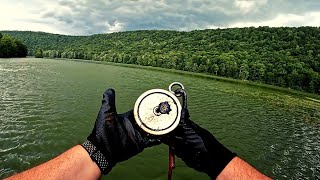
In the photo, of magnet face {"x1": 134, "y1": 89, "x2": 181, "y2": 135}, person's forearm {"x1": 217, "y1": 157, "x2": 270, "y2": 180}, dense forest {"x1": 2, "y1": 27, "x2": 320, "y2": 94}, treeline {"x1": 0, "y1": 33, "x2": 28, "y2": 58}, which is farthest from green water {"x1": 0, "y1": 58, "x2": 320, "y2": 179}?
treeline {"x1": 0, "y1": 33, "x2": 28, "y2": 58}

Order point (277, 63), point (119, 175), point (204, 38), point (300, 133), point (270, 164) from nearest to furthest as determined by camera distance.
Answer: point (119, 175)
point (270, 164)
point (300, 133)
point (277, 63)
point (204, 38)

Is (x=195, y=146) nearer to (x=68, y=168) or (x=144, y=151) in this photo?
(x=68, y=168)

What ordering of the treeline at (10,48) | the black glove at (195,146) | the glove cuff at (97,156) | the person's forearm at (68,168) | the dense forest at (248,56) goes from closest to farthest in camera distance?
1. the person's forearm at (68,168)
2. the glove cuff at (97,156)
3. the black glove at (195,146)
4. the dense forest at (248,56)
5. the treeline at (10,48)

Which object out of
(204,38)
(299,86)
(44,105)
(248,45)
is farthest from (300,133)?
(204,38)

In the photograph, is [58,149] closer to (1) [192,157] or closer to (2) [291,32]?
(1) [192,157]

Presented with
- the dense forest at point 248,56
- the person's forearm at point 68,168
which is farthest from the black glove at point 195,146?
the dense forest at point 248,56

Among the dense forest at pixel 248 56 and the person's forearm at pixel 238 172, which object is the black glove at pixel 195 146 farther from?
the dense forest at pixel 248 56
